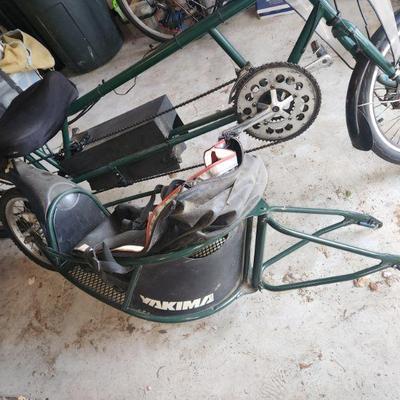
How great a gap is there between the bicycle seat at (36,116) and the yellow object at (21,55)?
3.46ft

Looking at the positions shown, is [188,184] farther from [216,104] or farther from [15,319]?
[216,104]

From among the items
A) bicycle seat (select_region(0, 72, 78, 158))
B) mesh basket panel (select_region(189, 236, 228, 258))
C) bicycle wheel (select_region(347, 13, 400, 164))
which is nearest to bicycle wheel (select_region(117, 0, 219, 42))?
bicycle seat (select_region(0, 72, 78, 158))

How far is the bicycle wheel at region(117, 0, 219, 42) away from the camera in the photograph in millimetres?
2771

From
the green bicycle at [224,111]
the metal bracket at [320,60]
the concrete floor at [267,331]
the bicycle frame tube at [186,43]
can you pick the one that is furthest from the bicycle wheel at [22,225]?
the metal bracket at [320,60]

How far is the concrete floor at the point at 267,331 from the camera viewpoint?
1.32m

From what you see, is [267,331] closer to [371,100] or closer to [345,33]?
[371,100]

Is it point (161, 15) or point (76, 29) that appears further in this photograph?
point (161, 15)

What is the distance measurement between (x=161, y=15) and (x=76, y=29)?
694 millimetres

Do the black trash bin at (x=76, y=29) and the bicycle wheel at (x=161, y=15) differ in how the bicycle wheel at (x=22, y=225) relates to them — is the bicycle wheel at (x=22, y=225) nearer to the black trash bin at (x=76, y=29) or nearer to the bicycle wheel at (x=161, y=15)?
the black trash bin at (x=76, y=29)

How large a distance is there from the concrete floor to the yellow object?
51.0 inches

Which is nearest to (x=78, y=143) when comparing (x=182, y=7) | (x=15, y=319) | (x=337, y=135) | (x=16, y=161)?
(x=16, y=161)

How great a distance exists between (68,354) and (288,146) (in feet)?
5.00

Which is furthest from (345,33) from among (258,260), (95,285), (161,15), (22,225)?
(161,15)

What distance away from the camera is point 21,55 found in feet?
8.07
